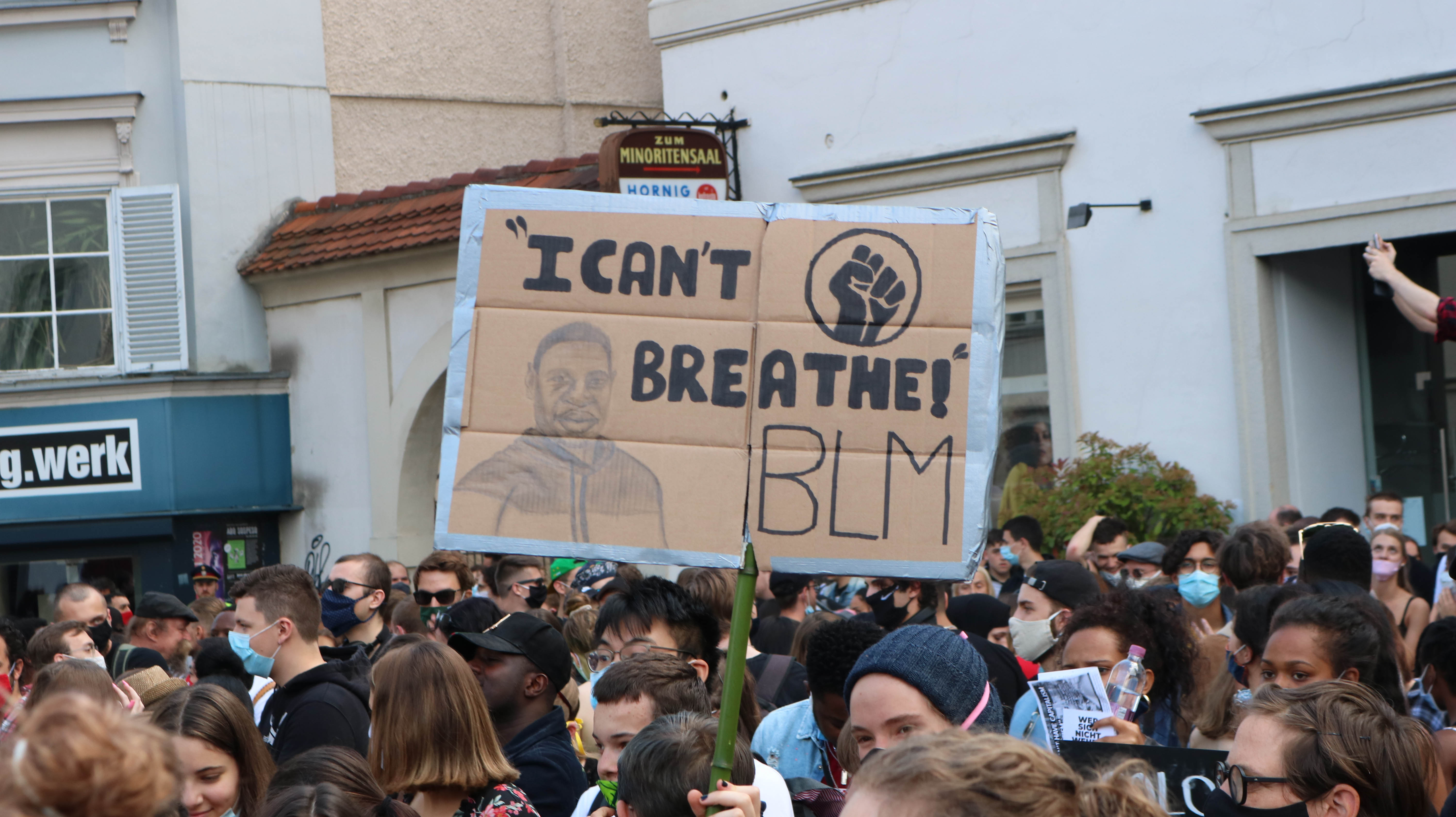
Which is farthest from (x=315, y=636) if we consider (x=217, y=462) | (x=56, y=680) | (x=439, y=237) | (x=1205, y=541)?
(x=217, y=462)

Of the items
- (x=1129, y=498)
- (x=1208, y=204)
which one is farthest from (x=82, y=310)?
(x=1208, y=204)

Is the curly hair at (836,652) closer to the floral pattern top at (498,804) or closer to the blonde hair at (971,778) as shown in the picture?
the floral pattern top at (498,804)

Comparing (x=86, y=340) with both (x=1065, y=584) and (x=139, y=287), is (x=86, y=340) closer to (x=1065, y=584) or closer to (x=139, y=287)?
(x=139, y=287)

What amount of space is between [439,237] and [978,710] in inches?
476

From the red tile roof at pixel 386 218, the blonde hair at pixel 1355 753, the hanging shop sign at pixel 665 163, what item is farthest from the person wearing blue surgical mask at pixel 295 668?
the red tile roof at pixel 386 218

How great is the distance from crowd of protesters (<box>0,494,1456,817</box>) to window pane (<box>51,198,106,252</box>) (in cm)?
909

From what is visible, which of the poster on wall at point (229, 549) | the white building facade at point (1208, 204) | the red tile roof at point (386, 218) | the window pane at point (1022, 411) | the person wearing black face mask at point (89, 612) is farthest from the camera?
the poster on wall at point (229, 549)

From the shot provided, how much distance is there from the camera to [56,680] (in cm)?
514

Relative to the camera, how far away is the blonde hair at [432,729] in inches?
157

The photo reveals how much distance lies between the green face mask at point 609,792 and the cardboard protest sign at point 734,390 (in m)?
0.73

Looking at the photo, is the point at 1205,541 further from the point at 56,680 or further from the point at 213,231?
the point at 213,231

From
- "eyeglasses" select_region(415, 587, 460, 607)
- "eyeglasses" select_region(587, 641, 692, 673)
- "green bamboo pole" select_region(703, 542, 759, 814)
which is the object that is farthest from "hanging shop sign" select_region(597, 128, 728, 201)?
"green bamboo pole" select_region(703, 542, 759, 814)

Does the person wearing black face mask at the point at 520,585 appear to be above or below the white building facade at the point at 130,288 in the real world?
below

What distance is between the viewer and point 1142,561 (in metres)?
8.94
